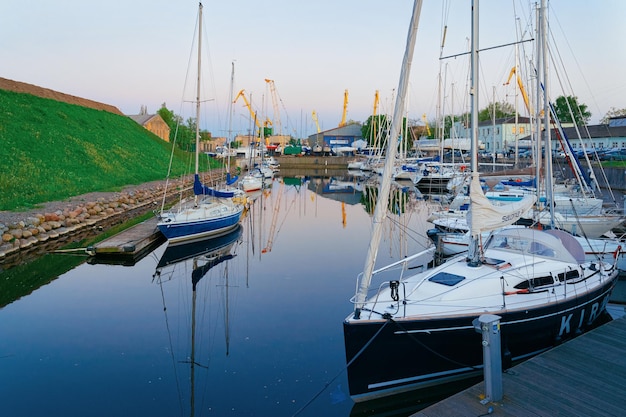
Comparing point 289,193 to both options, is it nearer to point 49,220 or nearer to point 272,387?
point 49,220

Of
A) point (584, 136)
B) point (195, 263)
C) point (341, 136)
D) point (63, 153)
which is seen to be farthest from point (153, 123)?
point (195, 263)

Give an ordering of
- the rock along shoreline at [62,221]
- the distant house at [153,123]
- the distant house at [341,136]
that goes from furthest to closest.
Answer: the distant house at [341,136] → the distant house at [153,123] → the rock along shoreline at [62,221]

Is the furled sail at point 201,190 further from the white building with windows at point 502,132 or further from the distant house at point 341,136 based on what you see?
the distant house at point 341,136

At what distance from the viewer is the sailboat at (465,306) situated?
357 inches

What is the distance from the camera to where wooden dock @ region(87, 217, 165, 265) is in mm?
20188

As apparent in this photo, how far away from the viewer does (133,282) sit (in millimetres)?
17359

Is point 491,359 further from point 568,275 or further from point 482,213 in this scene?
point 568,275

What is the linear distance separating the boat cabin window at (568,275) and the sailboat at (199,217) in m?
16.7

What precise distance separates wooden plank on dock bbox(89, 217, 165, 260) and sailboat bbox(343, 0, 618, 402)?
540 inches

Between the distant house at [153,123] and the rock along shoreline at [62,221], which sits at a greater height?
the distant house at [153,123]

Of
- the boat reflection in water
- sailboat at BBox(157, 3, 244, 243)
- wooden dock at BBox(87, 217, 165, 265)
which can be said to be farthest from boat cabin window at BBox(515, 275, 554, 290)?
sailboat at BBox(157, 3, 244, 243)

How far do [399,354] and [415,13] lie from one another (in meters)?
6.53

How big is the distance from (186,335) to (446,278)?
6968 mm

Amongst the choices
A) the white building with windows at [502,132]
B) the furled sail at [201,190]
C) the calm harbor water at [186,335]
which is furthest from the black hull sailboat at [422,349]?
the white building with windows at [502,132]
